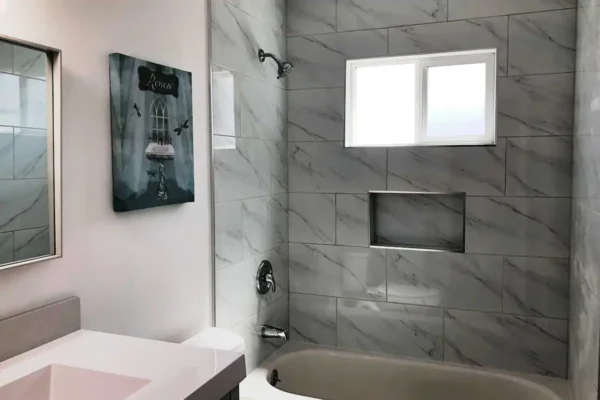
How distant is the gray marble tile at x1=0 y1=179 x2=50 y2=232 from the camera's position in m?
1.50

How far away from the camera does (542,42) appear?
8.89ft

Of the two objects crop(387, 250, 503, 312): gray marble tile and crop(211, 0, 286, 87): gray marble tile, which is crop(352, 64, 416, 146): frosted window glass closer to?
crop(211, 0, 286, 87): gray marble tile

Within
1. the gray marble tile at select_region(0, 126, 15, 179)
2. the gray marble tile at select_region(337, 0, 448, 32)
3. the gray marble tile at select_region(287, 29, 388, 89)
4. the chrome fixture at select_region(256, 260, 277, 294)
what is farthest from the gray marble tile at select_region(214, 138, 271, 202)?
the gray marble tile at select_region(0, 126, 15, 179)

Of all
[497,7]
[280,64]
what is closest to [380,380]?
[280,64]

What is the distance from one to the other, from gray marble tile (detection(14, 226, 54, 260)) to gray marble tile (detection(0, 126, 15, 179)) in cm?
17

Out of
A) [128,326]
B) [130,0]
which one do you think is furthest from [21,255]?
[130,0]

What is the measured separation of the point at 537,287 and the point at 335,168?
48.7 inches

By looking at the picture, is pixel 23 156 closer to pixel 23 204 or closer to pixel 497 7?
pixel 23 204

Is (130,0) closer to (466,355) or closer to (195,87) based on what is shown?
(195,87)

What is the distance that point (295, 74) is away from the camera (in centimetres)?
320

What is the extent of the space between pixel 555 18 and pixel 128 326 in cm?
241

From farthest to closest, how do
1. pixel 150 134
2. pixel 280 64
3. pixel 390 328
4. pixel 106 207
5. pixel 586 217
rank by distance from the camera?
pixel 390 328
pixel 280 64
pixel 586 217
pixel 150 134
pixel 106 207

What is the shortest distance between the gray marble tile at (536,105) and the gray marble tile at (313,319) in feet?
4.52

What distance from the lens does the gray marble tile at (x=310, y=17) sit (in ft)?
10.2
